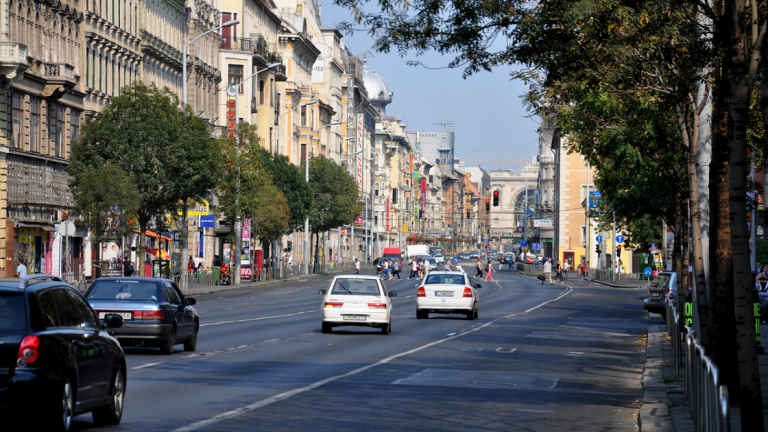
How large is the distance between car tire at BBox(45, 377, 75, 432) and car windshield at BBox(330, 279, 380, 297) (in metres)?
19.2

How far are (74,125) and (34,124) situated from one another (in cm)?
586

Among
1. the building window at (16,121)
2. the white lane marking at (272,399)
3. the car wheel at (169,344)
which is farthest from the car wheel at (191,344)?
the building window at (16,121)

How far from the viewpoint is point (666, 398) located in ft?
51.9

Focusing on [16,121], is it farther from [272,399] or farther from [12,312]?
[12,312]

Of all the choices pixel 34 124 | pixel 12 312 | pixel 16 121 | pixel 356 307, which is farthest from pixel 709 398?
pixel 34 124

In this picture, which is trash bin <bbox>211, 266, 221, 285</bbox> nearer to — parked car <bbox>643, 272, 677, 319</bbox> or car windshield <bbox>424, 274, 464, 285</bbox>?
car windshield <bbox>424, 274, 464, 285</bbox>

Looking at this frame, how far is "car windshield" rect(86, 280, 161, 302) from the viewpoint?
2184cm

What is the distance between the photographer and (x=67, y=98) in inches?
2224

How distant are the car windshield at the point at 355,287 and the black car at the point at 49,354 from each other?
18.2 meters

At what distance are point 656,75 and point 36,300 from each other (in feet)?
40.8

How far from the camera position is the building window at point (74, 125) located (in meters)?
57.5

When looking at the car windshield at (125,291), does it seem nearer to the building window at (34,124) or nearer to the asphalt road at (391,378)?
the asphalt road at (391,378)

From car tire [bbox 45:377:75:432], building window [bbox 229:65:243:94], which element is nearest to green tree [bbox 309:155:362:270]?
building window [bbox 229:65:243:94]

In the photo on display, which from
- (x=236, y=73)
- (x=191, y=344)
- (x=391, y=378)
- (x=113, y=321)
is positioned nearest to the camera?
(x=113, y=321)
